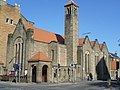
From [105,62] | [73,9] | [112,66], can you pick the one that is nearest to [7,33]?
[73,9]

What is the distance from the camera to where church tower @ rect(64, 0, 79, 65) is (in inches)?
2259

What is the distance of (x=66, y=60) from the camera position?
5791 centimetres

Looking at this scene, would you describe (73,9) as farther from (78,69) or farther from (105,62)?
(105,62)

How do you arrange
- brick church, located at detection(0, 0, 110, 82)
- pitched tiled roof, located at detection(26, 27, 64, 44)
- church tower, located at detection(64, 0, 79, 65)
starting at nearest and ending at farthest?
brick church, located at detection(0, 0, 110, 82) → pitched tiled roof, located at detection(26, 27, 64, 44) → church tower, located at detection(64, 0, 79, 65)

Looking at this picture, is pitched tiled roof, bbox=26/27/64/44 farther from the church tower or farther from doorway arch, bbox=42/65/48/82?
doorway arch, bbox=42/65/48/82

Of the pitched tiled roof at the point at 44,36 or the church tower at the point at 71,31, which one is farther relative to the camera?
the church tower at the point at 71,31

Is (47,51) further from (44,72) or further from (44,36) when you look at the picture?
(44,72)

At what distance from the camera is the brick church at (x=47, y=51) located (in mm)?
46781

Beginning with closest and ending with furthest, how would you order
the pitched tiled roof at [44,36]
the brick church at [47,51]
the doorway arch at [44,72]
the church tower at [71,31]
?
the brick church at [47,51] → the doorway arch at [44,72] → the pitched tiled roof at [44,36] → the church tower at [71,31]

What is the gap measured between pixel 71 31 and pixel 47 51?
854cm

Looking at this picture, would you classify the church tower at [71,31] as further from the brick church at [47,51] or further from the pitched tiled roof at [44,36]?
the pitched tiled roof at [44,36]

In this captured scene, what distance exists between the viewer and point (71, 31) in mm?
57969

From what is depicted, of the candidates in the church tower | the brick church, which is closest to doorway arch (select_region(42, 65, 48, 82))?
the brick church

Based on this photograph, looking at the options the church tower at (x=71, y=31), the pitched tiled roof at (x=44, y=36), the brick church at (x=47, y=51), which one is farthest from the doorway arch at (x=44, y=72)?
the church tower at (x=71, y=31)
